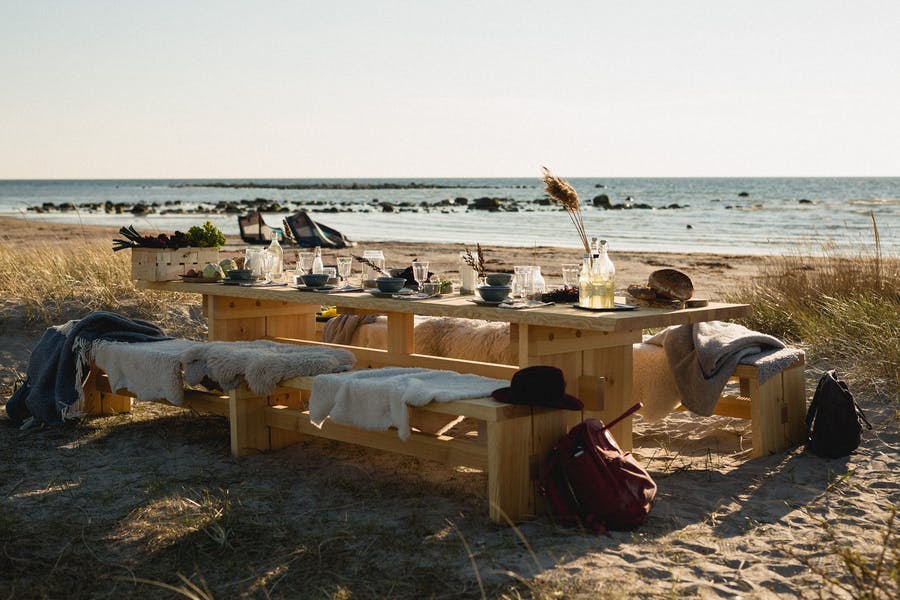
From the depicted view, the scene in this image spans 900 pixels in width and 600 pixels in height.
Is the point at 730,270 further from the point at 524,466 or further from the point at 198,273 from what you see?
the point at 524,466

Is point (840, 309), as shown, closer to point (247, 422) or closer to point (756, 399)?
point (756, 399)

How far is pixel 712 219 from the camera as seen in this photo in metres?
36.0

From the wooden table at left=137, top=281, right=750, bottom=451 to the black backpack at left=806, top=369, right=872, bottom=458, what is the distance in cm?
61

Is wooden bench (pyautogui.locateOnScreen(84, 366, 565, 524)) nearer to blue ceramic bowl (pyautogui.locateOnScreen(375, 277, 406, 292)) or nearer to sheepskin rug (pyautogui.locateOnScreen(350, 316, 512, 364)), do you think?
sheepskin rug (pyautogui.locateOnScreen(350, 316, 512, 364))

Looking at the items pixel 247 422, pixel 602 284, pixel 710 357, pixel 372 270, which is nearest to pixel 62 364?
pixel 247 422

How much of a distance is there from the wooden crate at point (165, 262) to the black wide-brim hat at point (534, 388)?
130 inches

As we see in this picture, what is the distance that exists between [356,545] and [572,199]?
2.24m

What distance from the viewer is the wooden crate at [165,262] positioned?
22.5 feet

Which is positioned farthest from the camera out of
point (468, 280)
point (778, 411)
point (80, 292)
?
point (80, 292)

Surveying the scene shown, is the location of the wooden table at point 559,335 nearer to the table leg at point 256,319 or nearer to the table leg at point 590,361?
the table leg at point 590,361

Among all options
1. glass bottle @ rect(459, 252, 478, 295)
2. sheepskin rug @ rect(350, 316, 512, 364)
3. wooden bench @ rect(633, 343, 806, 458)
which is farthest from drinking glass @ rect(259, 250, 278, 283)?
wooden bench @ rect(633, 343, 806, 458)

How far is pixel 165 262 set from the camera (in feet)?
22.6

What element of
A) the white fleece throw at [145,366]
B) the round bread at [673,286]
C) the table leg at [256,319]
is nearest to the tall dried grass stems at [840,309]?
the round bread at [673,286]

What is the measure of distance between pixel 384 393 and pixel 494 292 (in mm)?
856
